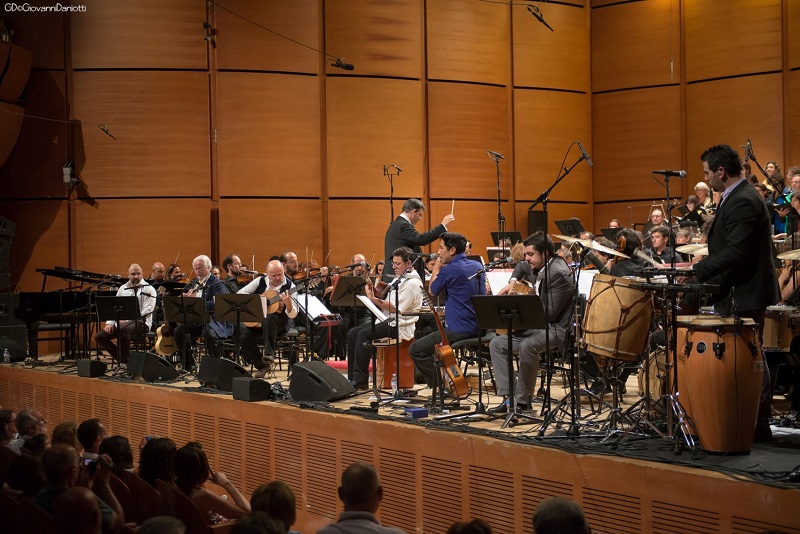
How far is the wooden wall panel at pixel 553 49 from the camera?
14.9 metres

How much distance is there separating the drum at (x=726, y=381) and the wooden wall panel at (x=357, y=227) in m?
9.39

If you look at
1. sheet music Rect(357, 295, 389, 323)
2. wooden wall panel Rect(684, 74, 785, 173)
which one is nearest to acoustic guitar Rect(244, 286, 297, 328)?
Result: sheet music Rect(357, 295, 389, 323)

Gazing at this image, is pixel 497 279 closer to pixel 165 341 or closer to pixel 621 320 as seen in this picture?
pixel 621 320

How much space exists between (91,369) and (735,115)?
403 inches

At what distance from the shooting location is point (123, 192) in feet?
44.0

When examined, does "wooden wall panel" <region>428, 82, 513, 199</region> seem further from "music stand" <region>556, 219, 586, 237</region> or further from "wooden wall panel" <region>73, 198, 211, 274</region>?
"wooden wall panel" <region>73, 198, 211, 274</region>

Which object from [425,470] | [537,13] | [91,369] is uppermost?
[537,13]

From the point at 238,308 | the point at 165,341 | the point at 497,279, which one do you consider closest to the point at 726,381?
the point at 497,279

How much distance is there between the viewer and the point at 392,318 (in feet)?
25.9

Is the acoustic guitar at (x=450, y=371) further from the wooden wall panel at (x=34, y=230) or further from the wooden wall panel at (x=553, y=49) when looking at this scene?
the wooden wall panel at (x=553, y=49)

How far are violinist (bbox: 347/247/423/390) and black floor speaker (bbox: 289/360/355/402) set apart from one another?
20.4 inches

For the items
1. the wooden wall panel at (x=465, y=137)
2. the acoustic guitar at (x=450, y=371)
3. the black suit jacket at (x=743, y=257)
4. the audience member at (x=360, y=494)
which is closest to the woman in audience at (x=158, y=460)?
the audience member at (x=360, y=494)

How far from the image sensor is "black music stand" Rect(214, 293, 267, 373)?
853cm

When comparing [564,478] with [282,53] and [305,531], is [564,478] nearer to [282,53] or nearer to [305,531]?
[305,531]
